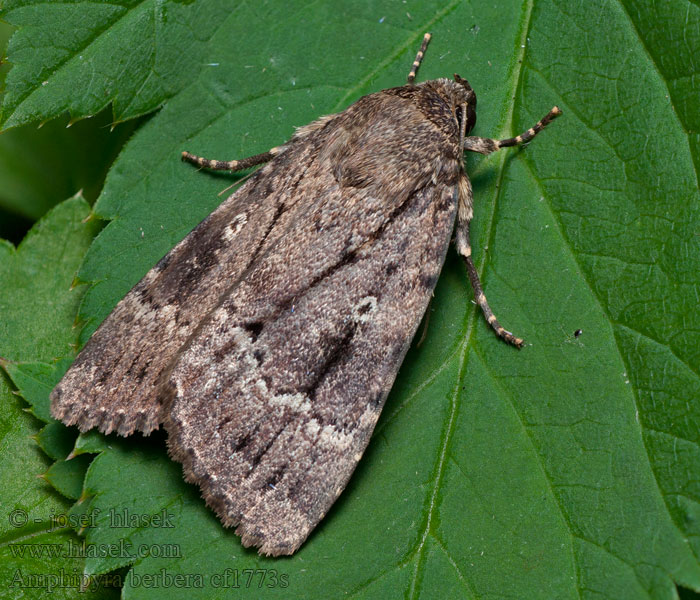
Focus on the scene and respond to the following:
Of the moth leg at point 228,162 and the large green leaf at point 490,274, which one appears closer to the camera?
the large green leaf at point 490,274

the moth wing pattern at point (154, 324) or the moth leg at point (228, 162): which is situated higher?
the moth leg at point (228, 162)

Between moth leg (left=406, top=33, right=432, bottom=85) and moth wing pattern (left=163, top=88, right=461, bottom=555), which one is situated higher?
moth leg (left=406, top=33, right=432, bottom=85)

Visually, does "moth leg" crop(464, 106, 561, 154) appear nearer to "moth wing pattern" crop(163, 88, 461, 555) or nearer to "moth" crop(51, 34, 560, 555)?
"moth" crop(51, 34, 560, 555)

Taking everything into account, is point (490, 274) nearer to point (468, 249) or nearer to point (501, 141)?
point (468, 249)

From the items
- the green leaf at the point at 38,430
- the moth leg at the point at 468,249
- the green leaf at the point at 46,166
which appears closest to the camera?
the moth leg at the point at 468,249

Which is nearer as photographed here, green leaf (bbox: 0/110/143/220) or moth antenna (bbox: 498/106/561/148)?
moth antenna (bbox: 498/106/561/148)

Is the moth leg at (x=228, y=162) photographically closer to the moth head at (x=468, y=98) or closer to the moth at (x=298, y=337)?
the moth at (x=298, y=337)

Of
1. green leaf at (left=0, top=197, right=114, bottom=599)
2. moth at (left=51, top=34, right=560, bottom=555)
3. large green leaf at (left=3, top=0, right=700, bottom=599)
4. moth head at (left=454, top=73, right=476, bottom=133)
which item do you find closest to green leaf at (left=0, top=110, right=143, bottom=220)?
green leaf at (left=0, top=197, right=114, bottom=599)

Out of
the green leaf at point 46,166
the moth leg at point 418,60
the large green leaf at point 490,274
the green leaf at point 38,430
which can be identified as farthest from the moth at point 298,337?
the green leaf at point 46,166
